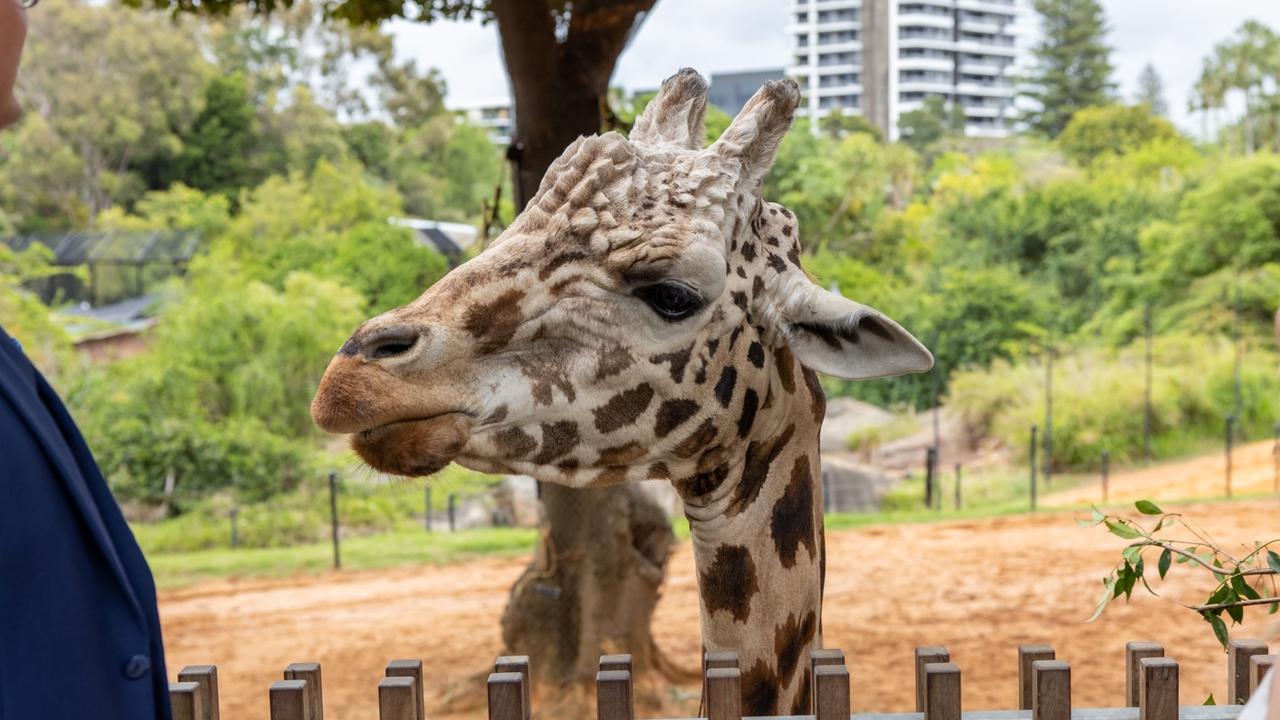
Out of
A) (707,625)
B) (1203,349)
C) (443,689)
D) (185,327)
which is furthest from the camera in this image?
(1203,349)

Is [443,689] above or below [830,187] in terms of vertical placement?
below

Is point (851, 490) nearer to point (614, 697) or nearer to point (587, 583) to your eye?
point (587, 583)

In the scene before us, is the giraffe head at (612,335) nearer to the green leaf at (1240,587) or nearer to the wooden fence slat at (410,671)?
the wooden fence slat at (410,671)

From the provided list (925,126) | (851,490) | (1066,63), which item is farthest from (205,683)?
(1066,63)

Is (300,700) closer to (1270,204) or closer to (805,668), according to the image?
(805,668)

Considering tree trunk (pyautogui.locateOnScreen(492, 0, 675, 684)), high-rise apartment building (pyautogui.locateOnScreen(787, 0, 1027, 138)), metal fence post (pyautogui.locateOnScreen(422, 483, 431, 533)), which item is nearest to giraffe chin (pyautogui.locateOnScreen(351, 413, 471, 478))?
tree trunk (pyautogui.locateOnScreen(492, 0, 675, 684))

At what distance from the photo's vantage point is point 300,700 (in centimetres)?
191

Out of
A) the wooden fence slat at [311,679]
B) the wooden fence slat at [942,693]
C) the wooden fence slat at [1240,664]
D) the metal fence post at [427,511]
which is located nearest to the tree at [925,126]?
the metal fence post at [427,511]

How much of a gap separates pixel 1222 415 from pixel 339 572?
12096mm

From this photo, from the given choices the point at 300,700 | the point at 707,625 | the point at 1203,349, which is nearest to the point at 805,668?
the point at 707,625

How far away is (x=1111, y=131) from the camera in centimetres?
3053

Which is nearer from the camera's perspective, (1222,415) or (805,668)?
(805,668)

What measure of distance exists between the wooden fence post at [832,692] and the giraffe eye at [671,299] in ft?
2.01

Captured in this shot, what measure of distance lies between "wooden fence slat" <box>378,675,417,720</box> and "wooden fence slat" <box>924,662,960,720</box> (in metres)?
0.83
